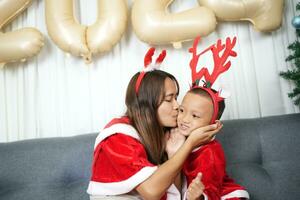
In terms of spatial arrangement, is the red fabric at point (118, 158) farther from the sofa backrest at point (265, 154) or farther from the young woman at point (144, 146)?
the sofa backrest at point (265, 154)

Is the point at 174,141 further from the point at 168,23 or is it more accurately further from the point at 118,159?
the point at 168,23

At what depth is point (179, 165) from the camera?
115cm

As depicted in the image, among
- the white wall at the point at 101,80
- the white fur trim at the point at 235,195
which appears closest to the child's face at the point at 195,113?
the white fur trim at the point at 235,195

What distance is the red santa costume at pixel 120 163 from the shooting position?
1181 millimetres

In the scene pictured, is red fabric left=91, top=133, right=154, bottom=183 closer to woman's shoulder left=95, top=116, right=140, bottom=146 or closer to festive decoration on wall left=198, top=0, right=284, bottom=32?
woman's shoulder left=95, top=116, right=140, bottom=146

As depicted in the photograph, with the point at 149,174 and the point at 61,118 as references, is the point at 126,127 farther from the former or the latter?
the point at 61,118

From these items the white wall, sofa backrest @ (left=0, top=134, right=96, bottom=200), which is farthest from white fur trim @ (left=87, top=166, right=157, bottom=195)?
the white wall

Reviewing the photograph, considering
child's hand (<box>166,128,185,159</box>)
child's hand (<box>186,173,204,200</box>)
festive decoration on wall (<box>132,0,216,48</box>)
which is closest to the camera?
child's hand (<box>186,173,204,200</box>)

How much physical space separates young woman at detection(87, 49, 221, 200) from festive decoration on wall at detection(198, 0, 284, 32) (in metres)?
0.58

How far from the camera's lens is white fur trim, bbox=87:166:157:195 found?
1166mm

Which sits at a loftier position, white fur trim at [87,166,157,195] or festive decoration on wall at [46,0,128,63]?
festive decoration on wall at [46,0,128,63]

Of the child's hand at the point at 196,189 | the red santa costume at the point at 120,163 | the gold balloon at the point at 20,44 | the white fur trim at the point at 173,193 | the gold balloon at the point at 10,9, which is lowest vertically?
the white fur trim at the point at 173,193

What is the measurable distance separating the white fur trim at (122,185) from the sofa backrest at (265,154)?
2.02 ft

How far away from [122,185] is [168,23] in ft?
3.21
